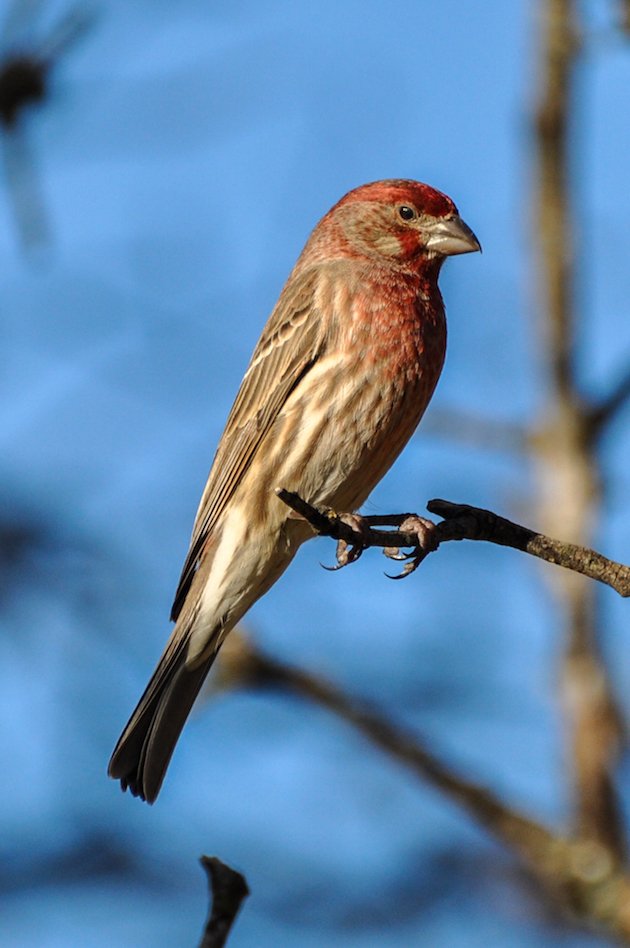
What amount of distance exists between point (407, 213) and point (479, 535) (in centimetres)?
277

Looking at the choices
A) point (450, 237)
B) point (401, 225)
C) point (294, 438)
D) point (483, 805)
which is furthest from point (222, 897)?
point (483, 805)

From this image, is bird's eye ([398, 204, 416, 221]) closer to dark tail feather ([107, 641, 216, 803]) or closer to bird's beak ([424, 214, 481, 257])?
bird's beak ([424, 214, 481, 257])

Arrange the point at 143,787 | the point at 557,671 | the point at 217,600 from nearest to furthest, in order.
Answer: the point at 143,787
the point at 217,600
the point at 557,671

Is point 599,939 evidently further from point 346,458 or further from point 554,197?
point 554,197

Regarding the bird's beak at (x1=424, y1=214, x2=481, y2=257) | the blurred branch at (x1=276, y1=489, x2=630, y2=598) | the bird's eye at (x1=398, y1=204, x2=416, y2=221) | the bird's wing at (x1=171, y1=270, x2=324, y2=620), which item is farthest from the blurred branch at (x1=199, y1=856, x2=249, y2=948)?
the bird's eye at (x1=398, y1=204, x2=416, y2=221)

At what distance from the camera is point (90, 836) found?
789 cm

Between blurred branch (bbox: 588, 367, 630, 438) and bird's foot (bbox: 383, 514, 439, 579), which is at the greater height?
blurred branch (bbox: 588, 367, 630, 438)

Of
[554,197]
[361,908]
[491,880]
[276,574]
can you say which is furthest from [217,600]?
[554,197]

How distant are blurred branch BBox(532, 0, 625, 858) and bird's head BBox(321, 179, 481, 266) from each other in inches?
126

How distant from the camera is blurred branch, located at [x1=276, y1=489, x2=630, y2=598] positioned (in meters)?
4.63

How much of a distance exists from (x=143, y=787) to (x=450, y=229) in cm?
307

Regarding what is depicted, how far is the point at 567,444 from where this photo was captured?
37.1 ft

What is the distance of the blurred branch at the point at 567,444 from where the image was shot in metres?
10.4

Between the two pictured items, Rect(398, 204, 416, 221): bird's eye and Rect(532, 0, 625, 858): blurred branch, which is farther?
Rect(532, 0, 625, 858): blurred branch
